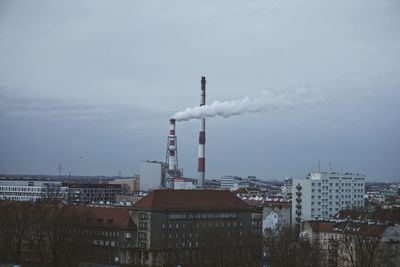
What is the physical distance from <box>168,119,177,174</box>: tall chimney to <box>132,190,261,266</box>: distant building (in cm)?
3309

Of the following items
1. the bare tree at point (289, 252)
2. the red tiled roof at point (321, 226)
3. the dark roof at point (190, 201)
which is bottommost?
the bare tree at point (289, 252)

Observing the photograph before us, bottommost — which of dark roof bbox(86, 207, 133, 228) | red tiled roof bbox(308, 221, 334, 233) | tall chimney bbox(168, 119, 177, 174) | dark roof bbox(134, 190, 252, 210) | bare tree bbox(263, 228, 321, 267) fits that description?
bare tree bbox(263, 228, 321, 267)

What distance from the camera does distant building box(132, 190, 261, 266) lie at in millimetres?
48500

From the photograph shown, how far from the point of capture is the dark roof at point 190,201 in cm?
5246

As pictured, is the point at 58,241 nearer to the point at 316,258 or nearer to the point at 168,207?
the point at 168,207

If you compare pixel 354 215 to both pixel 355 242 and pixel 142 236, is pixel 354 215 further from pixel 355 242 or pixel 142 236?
pixel 142 236

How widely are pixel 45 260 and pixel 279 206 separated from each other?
83.3ft

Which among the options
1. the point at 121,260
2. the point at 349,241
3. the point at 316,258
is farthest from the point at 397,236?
the point at 121,260

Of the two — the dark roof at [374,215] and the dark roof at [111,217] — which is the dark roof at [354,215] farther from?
the dark roof at [111,217]

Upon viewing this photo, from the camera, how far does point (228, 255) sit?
156 feet

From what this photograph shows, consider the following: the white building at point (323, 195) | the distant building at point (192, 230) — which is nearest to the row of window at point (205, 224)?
the distant building at point (192, 230)

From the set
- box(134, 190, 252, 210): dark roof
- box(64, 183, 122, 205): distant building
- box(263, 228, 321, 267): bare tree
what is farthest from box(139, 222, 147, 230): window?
box(64, 183, 122, 205): distant building

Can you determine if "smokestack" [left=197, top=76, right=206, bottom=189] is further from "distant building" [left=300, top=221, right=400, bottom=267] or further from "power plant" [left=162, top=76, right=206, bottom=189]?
"distant building" [left=300, top=221, right=400, bottom=267]

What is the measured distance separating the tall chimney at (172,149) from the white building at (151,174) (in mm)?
11298
